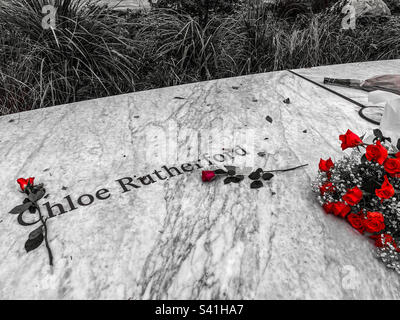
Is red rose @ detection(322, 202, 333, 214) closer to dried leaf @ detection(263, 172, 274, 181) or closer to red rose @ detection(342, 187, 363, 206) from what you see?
red rose @ detection(342, 187, 363, 206)

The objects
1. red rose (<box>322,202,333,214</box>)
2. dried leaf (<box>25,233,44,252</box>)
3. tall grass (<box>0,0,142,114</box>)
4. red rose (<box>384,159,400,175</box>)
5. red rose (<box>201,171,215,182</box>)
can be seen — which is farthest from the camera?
tall grass (<box>0,0,142,114</box>)

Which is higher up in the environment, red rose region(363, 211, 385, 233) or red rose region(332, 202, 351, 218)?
red rose region(363, 211, 385, 233)

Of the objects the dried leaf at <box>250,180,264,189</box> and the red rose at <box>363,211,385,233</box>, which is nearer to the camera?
the red rose at <box>363,211,385,233</box>

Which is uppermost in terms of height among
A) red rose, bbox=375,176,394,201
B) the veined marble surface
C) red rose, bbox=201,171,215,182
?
red rose, bbox=375,176,394,201

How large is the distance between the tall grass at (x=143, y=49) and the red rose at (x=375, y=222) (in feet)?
8.11

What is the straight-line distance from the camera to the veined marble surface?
106 cm

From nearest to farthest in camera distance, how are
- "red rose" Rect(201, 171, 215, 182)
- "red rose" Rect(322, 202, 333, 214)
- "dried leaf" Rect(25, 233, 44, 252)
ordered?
1. "dried leaf" Rect(25, 233, 44, 252)
2. "red rose" Rect(322, 202, 333, 214)
3. "red rose" Rect(201, 171, 215, 182)

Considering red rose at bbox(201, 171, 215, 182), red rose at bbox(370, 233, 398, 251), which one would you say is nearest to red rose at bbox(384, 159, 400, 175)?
red rose at bbox(370, 233, 398, 251)

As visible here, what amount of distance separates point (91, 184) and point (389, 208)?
126 cm

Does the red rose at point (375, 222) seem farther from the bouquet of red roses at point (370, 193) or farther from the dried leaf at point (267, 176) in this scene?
the dried leaf at point (267, 176)

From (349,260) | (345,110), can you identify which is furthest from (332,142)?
(349,260)

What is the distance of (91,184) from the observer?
151cm

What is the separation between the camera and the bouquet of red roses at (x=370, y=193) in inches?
42.4

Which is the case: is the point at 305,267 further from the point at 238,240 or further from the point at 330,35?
the point at 330,35
